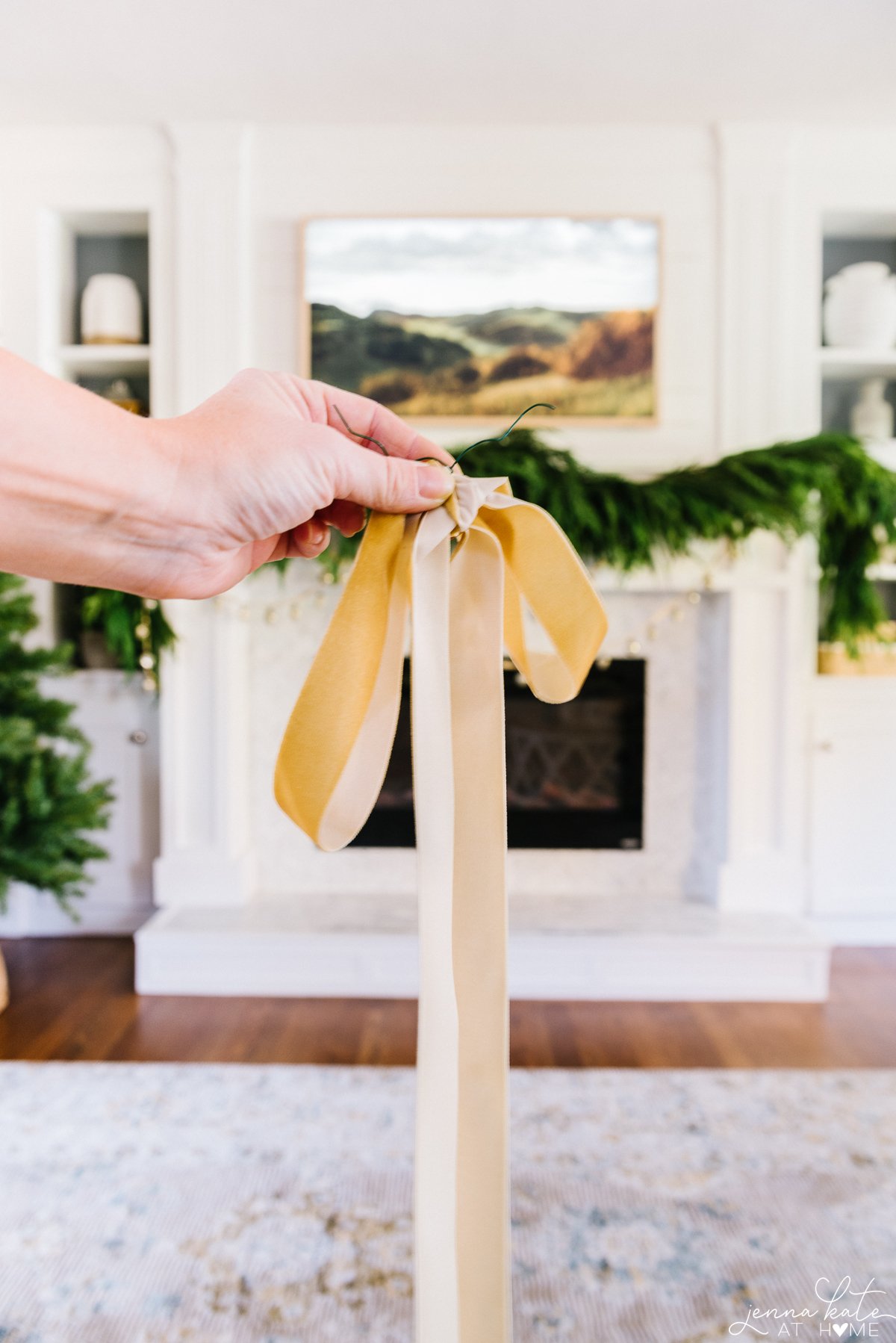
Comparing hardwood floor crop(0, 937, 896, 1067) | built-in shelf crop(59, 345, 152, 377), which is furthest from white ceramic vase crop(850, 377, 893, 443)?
built-in shelf crop(59, 345, 152, 377)

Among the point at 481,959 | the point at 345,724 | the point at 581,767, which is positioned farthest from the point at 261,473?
the point at 581,767

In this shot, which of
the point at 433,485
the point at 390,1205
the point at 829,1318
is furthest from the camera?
the point at 390,1205

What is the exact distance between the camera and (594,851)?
3076 mm

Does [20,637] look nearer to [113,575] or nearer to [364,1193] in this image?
[364,1193]

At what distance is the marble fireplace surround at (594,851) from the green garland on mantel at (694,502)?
0.46 feet

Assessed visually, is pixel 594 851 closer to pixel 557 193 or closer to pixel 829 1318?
pixel 829 1318

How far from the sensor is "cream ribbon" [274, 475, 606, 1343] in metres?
0.60

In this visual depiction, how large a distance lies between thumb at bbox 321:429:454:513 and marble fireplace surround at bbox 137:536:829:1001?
211 cm

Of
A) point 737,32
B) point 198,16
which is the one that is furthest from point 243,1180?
point 737,32

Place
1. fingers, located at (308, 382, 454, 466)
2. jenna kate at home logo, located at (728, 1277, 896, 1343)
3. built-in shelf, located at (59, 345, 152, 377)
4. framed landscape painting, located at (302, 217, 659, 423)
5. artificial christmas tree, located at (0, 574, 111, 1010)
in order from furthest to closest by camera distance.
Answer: built-in shelf, located at (59, 345, 152, 377), framed landscape painting, located at (302, 217, 659, 423), artificial christmas tree, located at (0, 574, 111, 1010), jenna kate at home logo, located at (728, 1277, 896, 1343), fingers, located at (308, 382, 454, 466)

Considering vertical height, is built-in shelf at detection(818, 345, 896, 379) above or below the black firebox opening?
above

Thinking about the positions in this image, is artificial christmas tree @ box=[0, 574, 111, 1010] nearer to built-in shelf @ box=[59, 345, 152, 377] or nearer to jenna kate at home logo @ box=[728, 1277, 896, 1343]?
built-in shelf @ box=[59, 345, 152, 377]

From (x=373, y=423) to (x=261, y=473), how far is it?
0.18m

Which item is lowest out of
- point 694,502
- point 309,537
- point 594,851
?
point 594,851
